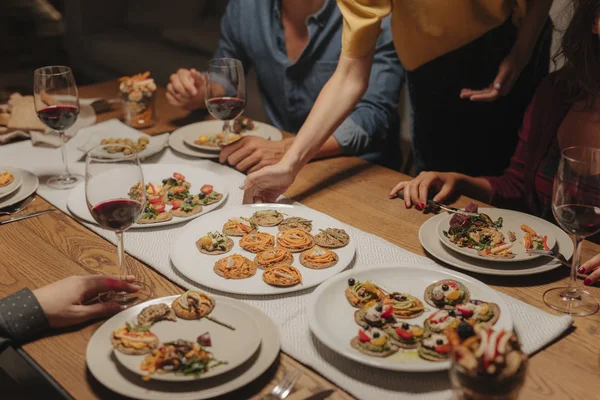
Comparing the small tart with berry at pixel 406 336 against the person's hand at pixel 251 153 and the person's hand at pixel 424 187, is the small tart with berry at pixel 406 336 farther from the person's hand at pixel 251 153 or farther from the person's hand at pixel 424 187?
the person's hand at pixel 251 153

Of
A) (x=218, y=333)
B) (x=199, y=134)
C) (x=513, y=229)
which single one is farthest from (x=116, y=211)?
(x=199, y=134)

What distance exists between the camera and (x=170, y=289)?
4.31 feet

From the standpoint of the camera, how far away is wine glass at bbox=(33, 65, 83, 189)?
171 cm

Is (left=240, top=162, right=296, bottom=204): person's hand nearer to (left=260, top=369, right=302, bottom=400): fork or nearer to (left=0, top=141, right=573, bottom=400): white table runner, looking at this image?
(left=0, top=141, right=573, bottom=400): white table runner

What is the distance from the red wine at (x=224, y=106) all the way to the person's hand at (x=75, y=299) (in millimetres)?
738

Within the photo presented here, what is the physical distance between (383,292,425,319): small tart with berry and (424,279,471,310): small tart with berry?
1.2 inches

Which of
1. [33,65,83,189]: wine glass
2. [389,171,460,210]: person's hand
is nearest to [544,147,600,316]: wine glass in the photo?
[389,171,460,210]: person's hand

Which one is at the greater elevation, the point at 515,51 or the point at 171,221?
the point at 515,51

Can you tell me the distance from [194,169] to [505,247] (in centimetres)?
87

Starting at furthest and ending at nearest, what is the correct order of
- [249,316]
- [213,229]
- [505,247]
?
[213,229], [505,247], [249,316]

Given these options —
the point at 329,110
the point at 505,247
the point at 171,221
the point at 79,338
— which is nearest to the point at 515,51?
the point at 329,110

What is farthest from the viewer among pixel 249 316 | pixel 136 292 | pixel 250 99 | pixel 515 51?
pixel 250 99

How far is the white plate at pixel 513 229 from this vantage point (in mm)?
1371

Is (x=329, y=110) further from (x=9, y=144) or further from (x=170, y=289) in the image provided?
(x=9, y=144)
